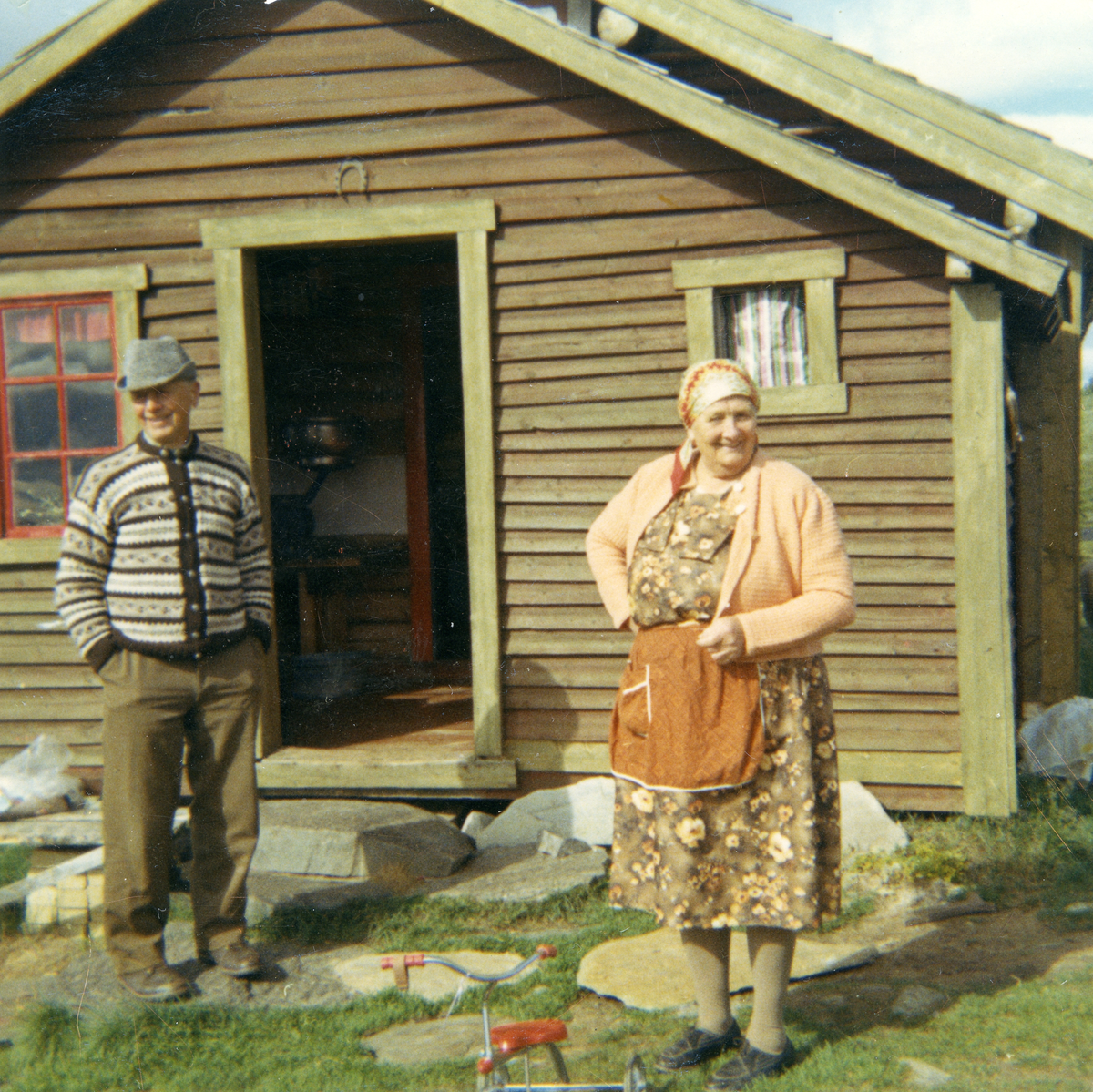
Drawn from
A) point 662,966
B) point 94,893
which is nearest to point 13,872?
point 94,893

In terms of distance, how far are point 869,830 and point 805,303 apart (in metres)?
2.50

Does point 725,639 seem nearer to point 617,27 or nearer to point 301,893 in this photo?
point 301,893

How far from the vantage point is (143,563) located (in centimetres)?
379

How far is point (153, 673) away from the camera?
378 centimetres

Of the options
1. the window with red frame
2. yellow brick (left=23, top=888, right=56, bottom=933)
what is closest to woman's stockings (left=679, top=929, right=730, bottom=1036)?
yellow brick (left=23, top=888, right=56, bottom=933)

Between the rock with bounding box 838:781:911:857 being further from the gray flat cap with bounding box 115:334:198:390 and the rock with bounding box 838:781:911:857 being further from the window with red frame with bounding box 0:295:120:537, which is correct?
the window with red frame with bounding box 0:295:120:537

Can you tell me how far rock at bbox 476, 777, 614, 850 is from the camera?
555 centimetres

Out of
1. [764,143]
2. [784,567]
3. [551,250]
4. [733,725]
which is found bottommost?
[733,725]

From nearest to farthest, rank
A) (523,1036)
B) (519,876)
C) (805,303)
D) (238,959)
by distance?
(523,1036) < (238,959) < (519,876) < (805,303)

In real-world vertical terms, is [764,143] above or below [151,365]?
above

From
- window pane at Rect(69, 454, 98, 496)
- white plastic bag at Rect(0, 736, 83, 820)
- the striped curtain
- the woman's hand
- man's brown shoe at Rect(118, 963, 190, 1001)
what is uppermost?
the striped curtain

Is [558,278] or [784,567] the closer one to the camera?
[784,567]

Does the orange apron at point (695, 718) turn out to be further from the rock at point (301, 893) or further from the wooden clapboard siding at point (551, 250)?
the wooden clapboard siding at point (551, 250)

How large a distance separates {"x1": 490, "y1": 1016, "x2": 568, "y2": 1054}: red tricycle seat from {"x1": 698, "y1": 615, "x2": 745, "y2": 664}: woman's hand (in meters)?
1.00
